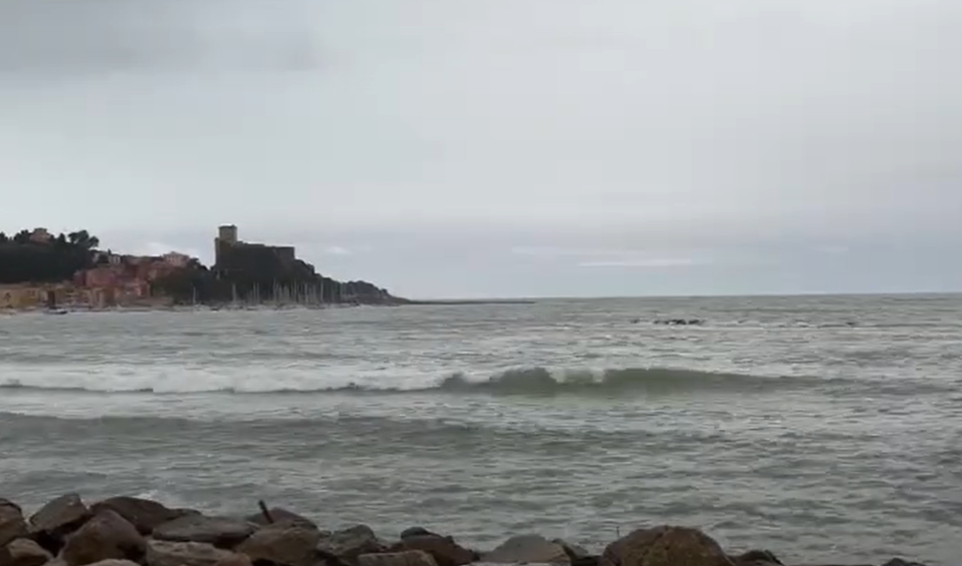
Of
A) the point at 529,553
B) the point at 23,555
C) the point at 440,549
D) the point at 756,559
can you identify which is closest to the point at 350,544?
the point at 440,549

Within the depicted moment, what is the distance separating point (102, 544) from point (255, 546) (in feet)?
3.05

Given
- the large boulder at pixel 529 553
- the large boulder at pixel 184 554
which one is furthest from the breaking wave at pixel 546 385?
A: the large boulder at pixel 184 554

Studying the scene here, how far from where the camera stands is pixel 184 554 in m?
6.04

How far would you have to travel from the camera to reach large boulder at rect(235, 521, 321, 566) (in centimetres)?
632

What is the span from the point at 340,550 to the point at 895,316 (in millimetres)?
58283

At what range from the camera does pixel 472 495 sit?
33.3 feet

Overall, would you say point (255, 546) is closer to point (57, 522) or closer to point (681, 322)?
point (57, 522)

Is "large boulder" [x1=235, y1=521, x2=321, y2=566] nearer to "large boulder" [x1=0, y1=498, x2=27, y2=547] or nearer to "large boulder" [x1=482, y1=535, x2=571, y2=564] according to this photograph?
"large boulder" [x1=482, y1=535, x2=571, y2=564]

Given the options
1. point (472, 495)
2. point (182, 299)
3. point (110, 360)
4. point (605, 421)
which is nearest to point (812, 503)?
point (472, 495)

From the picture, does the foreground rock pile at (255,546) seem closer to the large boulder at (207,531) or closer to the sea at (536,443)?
the large boulder at (207,531)

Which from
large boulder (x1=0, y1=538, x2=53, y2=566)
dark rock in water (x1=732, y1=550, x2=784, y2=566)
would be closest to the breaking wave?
dark rock in water (x1=732, y1=550, x2=784, y2=566)

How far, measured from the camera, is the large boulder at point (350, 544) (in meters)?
6.61

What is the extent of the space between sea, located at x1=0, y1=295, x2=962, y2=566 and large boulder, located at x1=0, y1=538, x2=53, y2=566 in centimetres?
304

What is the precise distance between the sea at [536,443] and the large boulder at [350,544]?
133cm
